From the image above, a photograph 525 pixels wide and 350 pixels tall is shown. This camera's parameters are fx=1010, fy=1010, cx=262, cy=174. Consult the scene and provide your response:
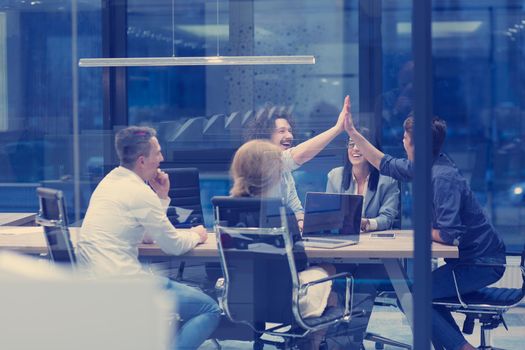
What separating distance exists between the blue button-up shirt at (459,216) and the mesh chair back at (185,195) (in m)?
1.18

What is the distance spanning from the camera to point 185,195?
604 centimetres

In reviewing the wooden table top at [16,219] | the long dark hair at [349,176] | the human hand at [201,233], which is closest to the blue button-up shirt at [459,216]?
the long dark hair at [349,176]

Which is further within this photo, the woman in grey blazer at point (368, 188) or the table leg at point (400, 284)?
the woman in grey blazer at point (368, 188)

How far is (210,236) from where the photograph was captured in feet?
17.5

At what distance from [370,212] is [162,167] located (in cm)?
126

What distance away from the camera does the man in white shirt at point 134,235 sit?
5141mm

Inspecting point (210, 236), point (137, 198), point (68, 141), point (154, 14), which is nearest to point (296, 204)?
point (210, 236)

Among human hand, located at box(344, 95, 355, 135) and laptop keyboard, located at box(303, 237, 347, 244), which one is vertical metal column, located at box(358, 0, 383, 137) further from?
laptop keyboard, located at box(303, 237, 347, 244)

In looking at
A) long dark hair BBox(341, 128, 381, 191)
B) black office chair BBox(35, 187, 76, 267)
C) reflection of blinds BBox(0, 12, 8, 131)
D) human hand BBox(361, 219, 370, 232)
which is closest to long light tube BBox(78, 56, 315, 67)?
reflection of blinds BBox(0, 12, 8, 131)

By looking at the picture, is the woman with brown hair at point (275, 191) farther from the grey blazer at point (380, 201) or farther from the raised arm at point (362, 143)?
the raised arm at point (362, 143)

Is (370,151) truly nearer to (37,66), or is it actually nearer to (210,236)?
(210,236)

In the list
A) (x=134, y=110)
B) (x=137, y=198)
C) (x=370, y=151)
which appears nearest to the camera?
(x=137, y=198)

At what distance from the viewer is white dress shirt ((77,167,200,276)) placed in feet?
16.8

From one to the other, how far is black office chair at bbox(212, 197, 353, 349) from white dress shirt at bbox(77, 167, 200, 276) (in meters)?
0.31
